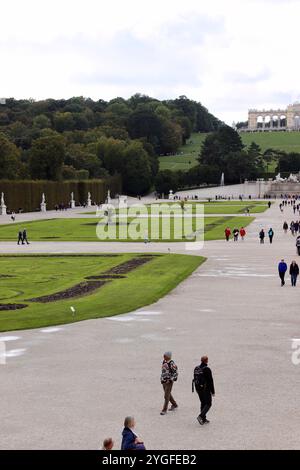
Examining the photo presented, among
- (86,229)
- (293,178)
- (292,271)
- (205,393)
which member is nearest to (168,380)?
(205,393)

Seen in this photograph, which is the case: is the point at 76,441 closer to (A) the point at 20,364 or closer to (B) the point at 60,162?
(A) the point at 20,364

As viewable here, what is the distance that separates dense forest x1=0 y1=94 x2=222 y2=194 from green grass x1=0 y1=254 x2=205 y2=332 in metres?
62.9

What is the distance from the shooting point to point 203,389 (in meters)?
12.1

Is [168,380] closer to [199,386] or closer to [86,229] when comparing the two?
[199,386]

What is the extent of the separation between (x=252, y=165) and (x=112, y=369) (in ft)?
463

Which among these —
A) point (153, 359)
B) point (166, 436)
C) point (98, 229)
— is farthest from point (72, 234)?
point (166, 436)

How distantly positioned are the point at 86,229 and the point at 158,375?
135 feet

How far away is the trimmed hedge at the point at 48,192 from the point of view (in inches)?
3393

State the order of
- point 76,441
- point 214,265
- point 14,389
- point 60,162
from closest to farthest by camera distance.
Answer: point 76,441 → point 14,389 → point 214,265 → point 60,162

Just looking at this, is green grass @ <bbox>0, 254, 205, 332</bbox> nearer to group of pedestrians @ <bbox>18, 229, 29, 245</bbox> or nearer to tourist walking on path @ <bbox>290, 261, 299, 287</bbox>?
tourist walking on path @ <bbox>290, 261, 299, 287</bbox>

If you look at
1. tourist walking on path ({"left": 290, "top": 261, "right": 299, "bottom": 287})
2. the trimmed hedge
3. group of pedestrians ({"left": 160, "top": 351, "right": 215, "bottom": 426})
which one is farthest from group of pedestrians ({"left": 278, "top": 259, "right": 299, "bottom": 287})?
the trimmed hedge

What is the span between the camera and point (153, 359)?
15.8m

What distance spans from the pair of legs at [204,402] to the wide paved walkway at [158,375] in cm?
18

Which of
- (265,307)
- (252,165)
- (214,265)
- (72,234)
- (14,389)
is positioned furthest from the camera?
(252,165)
